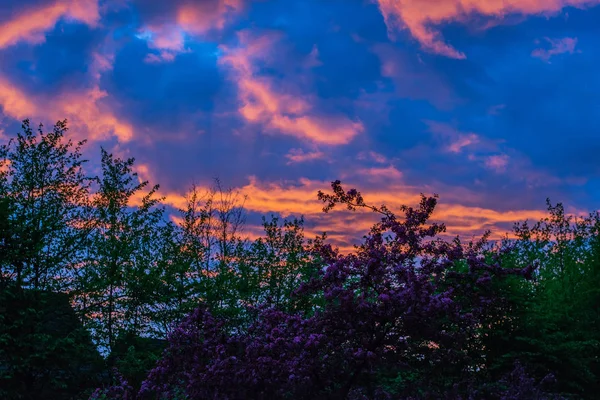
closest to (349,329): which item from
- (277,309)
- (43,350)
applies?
(277,309)

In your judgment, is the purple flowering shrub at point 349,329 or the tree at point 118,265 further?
the tree at point 118,265

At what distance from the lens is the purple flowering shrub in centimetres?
905

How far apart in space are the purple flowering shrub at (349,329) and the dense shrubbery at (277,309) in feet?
0.10

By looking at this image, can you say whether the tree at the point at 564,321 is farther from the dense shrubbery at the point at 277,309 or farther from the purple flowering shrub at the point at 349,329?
the purple flowering shrub at the point at 349,329

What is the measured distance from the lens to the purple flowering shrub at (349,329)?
29.7ft

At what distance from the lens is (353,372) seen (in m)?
9.82

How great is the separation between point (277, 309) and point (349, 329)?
188cm

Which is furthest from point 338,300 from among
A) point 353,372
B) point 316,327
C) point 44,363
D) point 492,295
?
point 44,363

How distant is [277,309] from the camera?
35.1ft

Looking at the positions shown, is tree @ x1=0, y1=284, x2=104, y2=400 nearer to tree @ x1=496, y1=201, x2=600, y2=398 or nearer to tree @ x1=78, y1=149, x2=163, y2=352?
tree @ x1=78, y1=149, x2=163, y2=352

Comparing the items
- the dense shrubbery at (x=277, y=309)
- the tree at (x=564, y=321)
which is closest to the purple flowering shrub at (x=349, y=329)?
the dense shrubbery at (x=277, y=309)

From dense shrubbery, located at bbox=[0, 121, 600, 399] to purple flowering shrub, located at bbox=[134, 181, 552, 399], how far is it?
1.2 inches

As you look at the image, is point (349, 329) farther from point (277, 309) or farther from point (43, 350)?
point (43, 350)

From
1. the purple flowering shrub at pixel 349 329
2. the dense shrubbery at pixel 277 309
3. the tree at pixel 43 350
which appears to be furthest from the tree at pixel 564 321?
the tree at pixel 43 350
